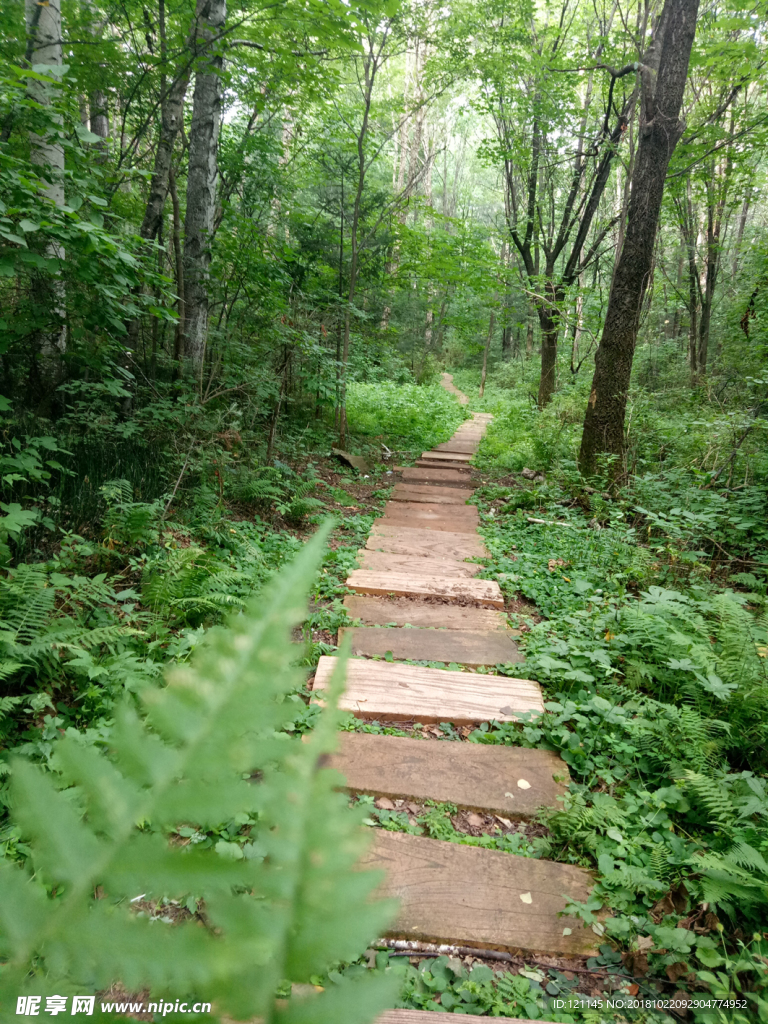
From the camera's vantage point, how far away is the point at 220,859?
0.70 feet

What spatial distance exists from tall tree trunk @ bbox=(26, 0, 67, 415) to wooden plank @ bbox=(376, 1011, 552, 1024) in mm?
3882

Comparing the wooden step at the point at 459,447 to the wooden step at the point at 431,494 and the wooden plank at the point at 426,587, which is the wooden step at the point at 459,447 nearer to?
the wooden step at the point at 431,494

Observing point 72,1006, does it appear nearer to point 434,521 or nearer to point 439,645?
point 439,645

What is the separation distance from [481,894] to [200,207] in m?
6.51

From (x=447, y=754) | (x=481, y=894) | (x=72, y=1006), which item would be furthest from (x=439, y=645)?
(x=72, y=1006)

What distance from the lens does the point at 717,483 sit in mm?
5156

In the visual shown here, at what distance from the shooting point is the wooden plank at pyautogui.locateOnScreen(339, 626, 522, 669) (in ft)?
10.8

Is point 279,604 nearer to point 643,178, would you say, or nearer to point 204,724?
point 204,724

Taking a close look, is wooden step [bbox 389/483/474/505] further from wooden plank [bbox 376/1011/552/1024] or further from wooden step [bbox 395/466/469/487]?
wooden plank [bbox 376/1011/552/1024]

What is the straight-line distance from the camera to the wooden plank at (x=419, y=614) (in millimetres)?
3734

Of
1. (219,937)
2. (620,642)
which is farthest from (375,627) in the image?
(219,937)

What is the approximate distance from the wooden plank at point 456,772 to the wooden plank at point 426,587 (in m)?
1.57

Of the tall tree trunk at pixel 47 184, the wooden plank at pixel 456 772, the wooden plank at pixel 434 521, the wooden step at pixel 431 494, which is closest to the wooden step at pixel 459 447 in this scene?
the wooden step at pixel 431 494

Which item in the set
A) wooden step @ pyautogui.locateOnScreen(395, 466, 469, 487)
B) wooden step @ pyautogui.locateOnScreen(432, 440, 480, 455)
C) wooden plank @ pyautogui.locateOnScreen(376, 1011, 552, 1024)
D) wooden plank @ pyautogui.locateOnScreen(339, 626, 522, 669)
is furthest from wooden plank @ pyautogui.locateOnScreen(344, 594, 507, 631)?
wooden step @ pyautogui.locateOnScreen(432, 440, 480, 455)
